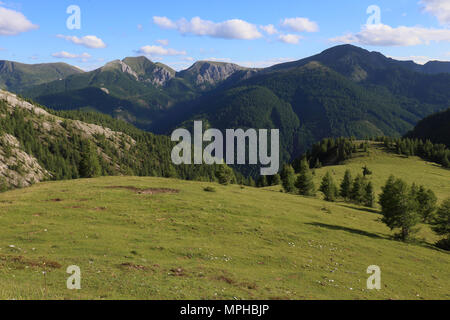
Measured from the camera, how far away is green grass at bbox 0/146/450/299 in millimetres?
20531

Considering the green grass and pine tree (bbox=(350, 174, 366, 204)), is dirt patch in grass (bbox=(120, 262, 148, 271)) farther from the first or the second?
pine tree (bbox=(350, 174, 366, 204))

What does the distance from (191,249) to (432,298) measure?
24461mm

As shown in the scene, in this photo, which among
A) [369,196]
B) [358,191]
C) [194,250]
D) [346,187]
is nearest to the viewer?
[194,250]

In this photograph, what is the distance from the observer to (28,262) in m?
22.0

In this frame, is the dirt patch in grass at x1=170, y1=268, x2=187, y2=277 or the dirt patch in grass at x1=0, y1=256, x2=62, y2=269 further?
the dirt patch in grass at x1=170, y1=268, x2=187, y2=277

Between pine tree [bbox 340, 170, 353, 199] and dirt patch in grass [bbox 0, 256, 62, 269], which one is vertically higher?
dirt patch in grass [bbox 0, 256, 62, 269]

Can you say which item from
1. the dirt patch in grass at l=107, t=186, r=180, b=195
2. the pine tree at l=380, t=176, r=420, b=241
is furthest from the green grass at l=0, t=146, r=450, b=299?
the pine tree at l=380, t=176, r=420, b=241

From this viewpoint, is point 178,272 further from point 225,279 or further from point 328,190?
point 328,190

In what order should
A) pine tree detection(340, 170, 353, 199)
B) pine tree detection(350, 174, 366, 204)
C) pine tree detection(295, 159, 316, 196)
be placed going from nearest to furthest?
pine tree detection(350, 174, 366, 204)
pine tree detection(340, 170, 353, 199)
pine tree detection(295, 159, 316, 196)

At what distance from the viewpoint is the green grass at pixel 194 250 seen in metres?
20.5

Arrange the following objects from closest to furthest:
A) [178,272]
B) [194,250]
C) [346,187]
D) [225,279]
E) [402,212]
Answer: [225,279] → [178,272] → [194,250] → [402,212] → [346,187]

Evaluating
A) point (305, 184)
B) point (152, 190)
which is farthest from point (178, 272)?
point (305, 184)

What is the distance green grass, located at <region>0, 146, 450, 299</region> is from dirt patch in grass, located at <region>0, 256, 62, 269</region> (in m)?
0.07

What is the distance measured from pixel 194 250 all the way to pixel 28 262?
15.1 metres
